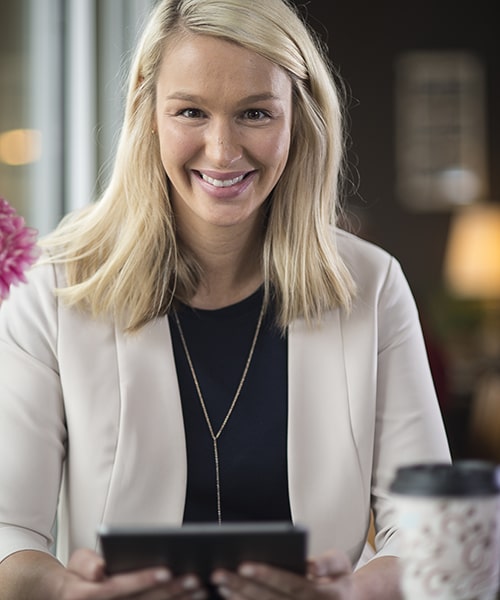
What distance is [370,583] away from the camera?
149 centimetres

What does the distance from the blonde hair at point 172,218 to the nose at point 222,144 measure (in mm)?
146

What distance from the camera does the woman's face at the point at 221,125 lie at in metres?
1.69

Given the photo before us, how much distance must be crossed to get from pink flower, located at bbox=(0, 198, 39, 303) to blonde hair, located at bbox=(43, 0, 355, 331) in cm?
54

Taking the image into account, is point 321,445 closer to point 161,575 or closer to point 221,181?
point 221,181

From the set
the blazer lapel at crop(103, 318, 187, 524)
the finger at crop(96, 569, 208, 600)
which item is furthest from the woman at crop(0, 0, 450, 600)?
the finger at crop(96, 569, 208, 600)

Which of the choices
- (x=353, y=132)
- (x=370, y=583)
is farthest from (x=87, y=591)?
(x=353, y=132)

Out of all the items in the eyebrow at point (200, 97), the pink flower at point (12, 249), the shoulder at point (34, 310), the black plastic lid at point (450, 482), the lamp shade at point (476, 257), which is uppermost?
the eyebrow at point (200, 97)

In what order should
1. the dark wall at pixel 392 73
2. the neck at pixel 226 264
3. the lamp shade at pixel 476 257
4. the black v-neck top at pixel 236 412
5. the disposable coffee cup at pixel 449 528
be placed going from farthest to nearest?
the dark wall at pixel 392 73 → the lamp shade at pixel 476 257 → the neck at pixel 226 264 → the black v-neck top at pixel 236 412 → the disposable coffee cup at pixel 449 528

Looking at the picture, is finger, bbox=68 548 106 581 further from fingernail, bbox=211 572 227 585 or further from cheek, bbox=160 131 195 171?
cheek, bbox=160 131 195 171

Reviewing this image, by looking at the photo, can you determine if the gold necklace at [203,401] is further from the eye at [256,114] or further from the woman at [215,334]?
the eye at [256,114]

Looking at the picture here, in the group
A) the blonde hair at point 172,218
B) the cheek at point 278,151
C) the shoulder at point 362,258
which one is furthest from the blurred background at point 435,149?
the cheek at point 278,151

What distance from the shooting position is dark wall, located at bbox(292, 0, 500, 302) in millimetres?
9703

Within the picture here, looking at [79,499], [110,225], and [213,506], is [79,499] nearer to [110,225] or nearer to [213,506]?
[213,506]

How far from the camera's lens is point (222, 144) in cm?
170
